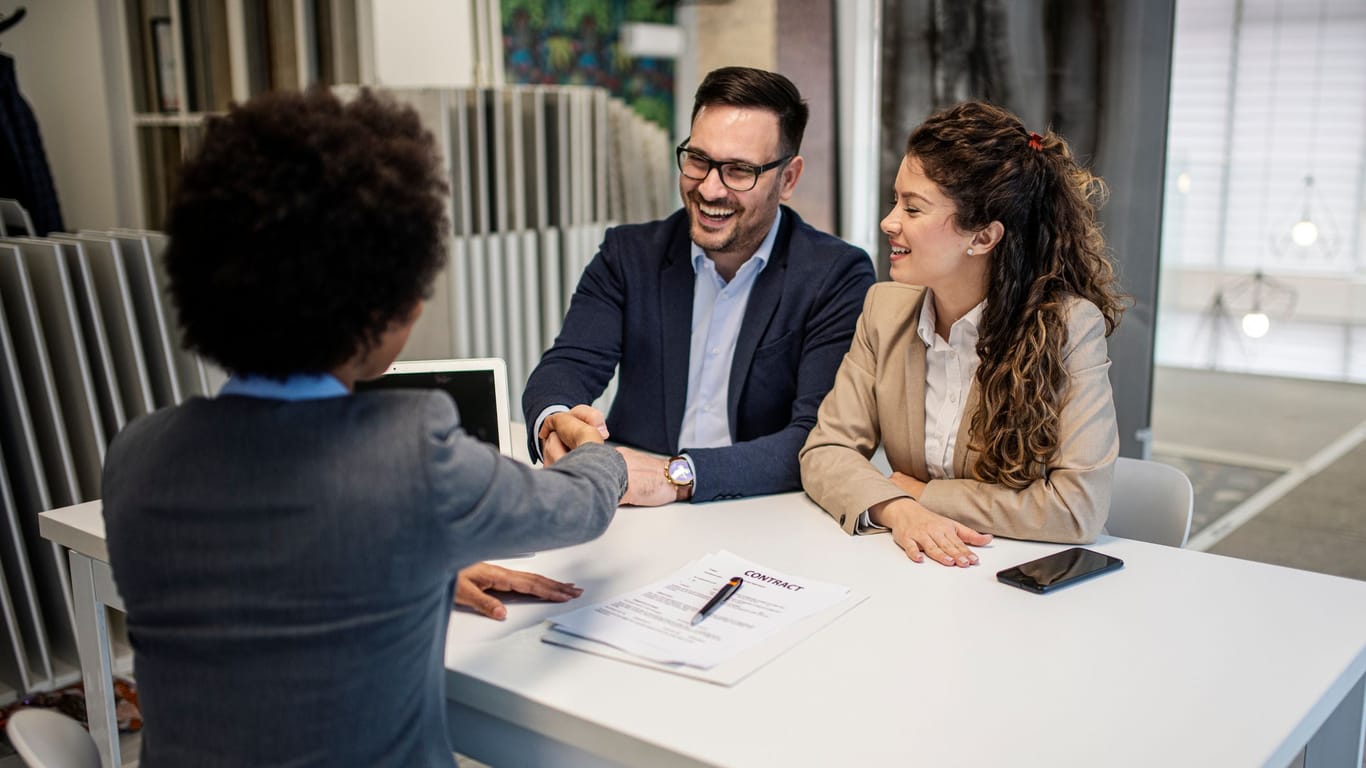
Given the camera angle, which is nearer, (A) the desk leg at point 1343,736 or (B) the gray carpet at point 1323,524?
(A) the desk leg at point 1343,736

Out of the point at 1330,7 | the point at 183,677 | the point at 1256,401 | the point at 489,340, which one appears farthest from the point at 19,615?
the point at 1330,7

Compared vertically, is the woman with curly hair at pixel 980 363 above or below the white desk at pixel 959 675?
above

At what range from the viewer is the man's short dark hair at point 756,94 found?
2324mm

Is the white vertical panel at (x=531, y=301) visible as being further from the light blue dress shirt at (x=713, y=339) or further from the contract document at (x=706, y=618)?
the contract document at (x=706, y=618)

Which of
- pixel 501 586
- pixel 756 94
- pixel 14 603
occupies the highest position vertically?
pixel 756 94

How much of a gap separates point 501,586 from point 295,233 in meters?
0.68

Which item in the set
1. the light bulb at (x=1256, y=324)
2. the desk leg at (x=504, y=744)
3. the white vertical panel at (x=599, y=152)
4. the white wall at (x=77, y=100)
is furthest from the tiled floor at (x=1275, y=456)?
the white wall at (x=77, y=100)

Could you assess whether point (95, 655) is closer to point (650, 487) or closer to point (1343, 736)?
point (650, 487)

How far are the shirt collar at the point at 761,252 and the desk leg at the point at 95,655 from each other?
50.9 inches

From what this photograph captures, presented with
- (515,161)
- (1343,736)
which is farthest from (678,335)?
(515,161)

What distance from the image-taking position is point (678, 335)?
2.41 meters

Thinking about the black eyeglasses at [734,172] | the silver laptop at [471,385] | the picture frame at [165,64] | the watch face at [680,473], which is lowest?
the watch face at [680,473]

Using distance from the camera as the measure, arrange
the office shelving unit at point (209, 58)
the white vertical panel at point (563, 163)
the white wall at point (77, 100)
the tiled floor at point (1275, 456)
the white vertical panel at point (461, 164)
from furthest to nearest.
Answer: the white wall at point (77, 100) < the office shelving unit at point (209, 58) < the white vertical panel at point (563, 163) < the white vertical panel at point (461, 164) < the tiled floor at point (1275, 456)

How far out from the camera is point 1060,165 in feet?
6.26
